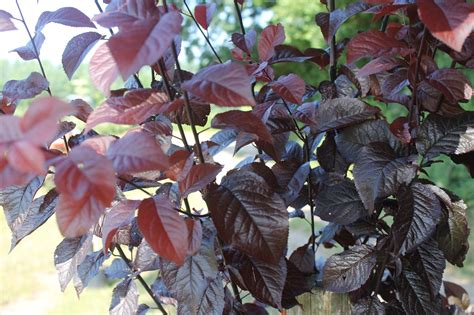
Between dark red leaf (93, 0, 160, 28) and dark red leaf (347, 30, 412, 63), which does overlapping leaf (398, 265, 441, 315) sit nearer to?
dark red leaf (347, 30, 412, 63)

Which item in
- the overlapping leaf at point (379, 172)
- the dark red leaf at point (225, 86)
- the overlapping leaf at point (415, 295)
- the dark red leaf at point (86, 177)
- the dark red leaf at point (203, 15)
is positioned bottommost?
the overlapping leaf at point (415, 295)

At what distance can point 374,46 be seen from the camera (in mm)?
837

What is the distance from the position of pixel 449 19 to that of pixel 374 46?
8.6 inches

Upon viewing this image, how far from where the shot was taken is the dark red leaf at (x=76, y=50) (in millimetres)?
785

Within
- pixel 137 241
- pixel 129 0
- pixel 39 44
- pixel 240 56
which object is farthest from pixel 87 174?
pixel 240 56

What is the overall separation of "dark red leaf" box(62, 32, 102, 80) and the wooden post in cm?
62

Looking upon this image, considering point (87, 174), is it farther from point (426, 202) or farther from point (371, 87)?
point (371, 87)

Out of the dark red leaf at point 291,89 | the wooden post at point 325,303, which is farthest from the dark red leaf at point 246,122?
the wooden post at point 325,303

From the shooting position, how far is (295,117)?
866 mm

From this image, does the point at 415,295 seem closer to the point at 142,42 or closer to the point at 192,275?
the point at 192,275

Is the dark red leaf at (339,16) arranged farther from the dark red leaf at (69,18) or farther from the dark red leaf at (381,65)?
the dark red leaf at (69,18)

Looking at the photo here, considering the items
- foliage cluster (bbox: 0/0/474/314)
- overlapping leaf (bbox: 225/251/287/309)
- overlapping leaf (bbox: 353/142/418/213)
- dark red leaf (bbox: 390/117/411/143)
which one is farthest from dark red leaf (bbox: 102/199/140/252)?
dark red leaf (bbox: 390/117/411/143)

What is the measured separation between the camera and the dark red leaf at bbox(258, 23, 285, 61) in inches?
36.8

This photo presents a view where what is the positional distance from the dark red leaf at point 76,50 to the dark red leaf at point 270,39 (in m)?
0.30
